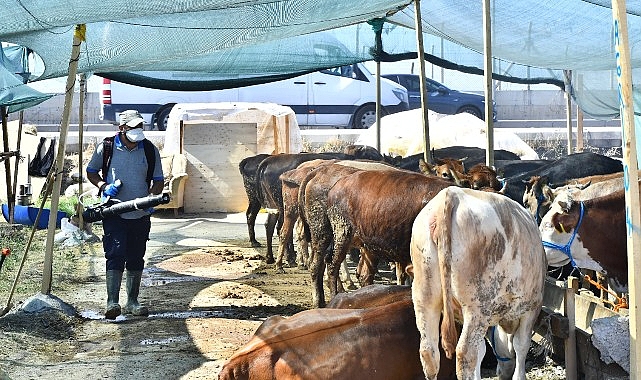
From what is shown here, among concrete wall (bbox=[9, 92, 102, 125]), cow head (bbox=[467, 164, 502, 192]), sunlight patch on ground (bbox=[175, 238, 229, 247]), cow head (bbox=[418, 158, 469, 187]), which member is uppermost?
concrete wall (bbox=[9, 92, 102, 125])

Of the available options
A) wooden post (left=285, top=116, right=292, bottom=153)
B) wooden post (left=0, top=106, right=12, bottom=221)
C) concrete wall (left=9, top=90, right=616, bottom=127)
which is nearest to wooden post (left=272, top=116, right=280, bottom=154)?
wooden post (left=285, top=116, right=292, bottom=153)

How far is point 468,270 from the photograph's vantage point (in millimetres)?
4832

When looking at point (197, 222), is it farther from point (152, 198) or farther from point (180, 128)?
point (152, 198)

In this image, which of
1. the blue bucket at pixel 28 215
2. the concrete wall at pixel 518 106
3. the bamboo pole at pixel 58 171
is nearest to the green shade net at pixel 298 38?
the bamboo pole at pixel 58 171

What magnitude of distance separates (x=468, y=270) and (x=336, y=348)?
2.64 feet

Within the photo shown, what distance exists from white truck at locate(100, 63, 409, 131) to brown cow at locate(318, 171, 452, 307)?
1563 cm

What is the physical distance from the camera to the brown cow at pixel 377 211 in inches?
296

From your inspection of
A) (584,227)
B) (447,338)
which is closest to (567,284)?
(584,227)

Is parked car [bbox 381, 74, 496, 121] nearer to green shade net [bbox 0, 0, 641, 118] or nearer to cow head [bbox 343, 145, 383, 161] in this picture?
green shade net [bbox 0, 0, 641, 118]

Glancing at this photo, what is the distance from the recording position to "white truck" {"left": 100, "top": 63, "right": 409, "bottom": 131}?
24.1 meters

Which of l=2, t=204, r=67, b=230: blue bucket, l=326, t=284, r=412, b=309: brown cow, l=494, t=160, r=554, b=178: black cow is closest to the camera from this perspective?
l=326, t=284, r=412, b=309: brown cow

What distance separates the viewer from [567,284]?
18.6ft

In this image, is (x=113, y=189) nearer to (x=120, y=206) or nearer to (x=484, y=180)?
(x=120, y=206)

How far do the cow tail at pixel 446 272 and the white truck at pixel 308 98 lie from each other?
19.1m
